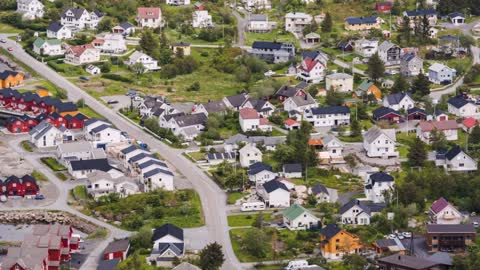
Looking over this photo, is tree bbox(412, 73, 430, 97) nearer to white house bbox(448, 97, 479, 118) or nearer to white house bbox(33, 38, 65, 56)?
white house bbox(448, 97, 479, 118)

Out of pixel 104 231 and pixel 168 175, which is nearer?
pixel 104 231

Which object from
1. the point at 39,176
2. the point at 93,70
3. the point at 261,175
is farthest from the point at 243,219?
the point at 93,70

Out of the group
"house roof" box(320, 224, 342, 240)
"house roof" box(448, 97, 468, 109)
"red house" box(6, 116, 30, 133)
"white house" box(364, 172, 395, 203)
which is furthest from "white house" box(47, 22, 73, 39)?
"house roof" box(320, 224, 342, 240)

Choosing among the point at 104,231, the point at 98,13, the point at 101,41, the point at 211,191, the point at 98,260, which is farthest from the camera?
the point at 98,13

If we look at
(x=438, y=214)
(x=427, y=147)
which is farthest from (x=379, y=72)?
(x=438, y=214)

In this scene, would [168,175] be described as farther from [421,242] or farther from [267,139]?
[421,242]

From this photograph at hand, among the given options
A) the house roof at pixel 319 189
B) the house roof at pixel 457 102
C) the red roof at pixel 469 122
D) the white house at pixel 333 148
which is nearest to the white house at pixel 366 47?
the house roof at pixel 457 102

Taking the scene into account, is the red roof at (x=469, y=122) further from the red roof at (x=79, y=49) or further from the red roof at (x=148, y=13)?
the red roof at (x=148, y=13)

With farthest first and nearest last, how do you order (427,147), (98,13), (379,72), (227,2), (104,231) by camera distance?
1. (227,2)
2. (98,13)
3. (379,72)
4. (427,147)
5. (104,231)
